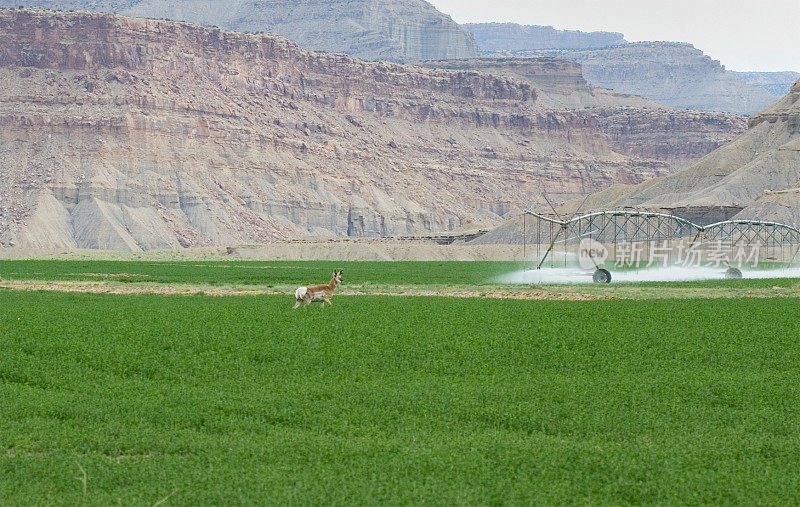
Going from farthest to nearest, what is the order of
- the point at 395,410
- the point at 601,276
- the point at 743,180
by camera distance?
the point at 743,180
the point at 601,276
the point at 395,410

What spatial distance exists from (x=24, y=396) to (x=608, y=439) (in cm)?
1094

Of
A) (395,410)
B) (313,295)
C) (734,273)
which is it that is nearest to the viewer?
(395,410)

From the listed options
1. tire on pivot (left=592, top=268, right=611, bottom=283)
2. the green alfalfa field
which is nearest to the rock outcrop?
tire on pivot (left=592, top=268, right=611, bottom=283)

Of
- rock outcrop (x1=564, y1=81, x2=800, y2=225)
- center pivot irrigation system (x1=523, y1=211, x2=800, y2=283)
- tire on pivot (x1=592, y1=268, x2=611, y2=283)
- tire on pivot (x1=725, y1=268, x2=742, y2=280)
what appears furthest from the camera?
rock outcrop (x1=564, y1=81, x2=800, y2=225)

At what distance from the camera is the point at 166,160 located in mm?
187125

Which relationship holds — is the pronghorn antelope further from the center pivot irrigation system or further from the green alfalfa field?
the center pivot irrigation system

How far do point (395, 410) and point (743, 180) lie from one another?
6007 inches

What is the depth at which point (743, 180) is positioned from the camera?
164m

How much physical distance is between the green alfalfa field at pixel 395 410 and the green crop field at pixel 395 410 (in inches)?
2.0

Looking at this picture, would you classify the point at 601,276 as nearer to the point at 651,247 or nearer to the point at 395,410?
the point at 651,247

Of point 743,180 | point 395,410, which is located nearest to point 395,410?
point 395,410

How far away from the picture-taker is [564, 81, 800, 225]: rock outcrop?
148 meters

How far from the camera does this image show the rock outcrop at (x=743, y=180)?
5842 inches

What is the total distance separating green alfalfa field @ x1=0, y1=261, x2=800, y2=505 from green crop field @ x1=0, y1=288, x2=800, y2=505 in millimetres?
51
